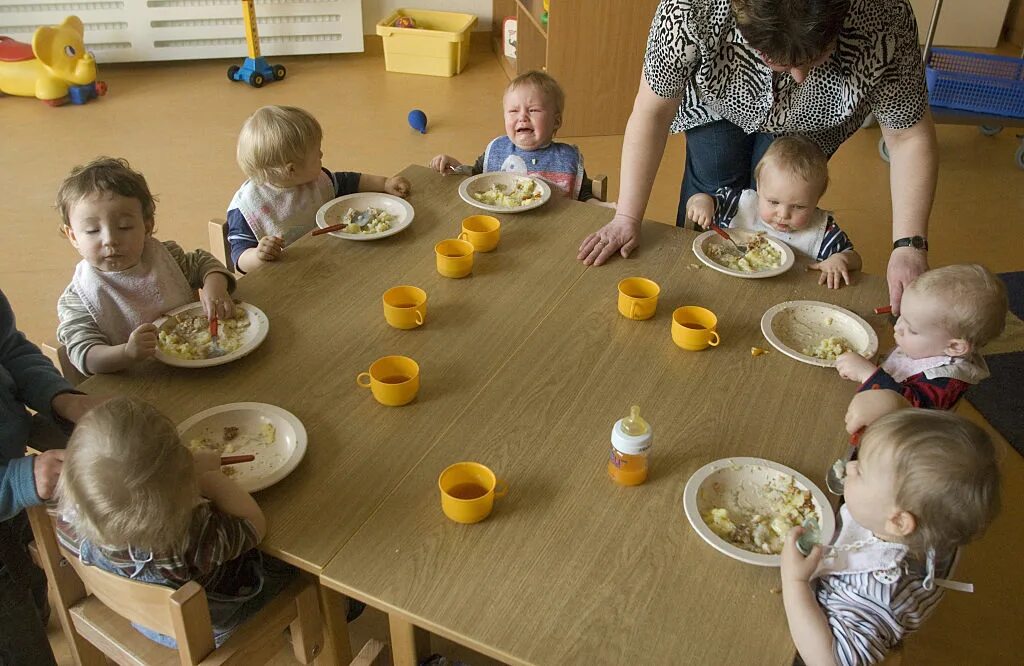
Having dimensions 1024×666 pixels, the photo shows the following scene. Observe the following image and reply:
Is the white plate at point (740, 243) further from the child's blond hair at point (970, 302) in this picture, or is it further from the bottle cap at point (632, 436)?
the bottle cap at point (632, 436)

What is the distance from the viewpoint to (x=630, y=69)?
4.42 m

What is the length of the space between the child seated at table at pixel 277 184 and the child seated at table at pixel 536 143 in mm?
400

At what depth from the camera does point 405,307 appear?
1.81 metres

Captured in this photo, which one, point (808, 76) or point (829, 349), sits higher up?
point (808, 76)

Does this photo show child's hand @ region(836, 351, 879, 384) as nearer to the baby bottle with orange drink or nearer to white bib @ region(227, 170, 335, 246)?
the baby bottle with orange drink

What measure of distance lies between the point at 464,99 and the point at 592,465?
12.9ft

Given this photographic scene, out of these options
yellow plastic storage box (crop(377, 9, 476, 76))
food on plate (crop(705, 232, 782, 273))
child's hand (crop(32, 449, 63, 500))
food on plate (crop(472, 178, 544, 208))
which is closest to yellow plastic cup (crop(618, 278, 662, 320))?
food on plate (crop(705, 232, 782, 273))

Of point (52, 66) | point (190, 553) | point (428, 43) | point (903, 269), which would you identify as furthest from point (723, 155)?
point (52, 66)

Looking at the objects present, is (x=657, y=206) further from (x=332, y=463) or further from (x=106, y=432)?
(x=106, y=432)

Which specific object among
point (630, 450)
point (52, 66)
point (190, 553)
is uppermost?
point (630, 450)

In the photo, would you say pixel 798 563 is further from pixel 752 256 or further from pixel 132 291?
pixel 132 291

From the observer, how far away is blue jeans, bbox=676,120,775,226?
2.37 m

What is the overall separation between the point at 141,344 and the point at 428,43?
4.02m

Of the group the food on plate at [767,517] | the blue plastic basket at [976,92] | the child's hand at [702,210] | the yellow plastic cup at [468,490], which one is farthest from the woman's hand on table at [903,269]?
the blue plastic basket at [976,92]
